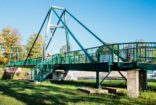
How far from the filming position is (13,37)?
71062mm

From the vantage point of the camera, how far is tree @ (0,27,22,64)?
2694 inches

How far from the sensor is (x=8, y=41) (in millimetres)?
70000

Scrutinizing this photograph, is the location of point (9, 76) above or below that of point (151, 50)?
below

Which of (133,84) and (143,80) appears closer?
(133,84)

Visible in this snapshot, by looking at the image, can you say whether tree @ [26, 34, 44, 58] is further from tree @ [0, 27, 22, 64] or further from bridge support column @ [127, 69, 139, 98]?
bridge support column @ [127, 69, 139, 98]

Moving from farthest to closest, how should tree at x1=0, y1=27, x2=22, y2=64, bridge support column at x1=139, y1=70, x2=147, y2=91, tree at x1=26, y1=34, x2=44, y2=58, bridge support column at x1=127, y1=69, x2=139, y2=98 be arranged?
tree at x1=26, y1=34, x2=44, y2=58 → tree at x1=0, y1=27, x2=22, y2=64 → bridge support column at x1=139, y1=70, x2=147, y2=91 → bridge support column at x1=127, y1=69, x2=139, y2=98

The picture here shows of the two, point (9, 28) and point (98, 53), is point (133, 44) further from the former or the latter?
point (9, 28)

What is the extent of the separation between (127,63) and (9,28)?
54987 mm

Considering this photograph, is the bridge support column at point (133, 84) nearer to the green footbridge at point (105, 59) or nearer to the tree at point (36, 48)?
the green footbridge at point (105, 59)

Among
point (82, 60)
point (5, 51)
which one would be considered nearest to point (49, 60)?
point (82, 60)

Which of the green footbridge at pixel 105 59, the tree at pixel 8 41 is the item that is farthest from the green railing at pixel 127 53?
the tree at pixel 8 41

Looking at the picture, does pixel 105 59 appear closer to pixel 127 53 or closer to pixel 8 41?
pixel 127 53

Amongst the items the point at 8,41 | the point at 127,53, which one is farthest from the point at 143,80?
the point at 8,41

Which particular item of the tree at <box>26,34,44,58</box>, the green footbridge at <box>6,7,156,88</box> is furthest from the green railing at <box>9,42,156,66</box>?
the tree at <box>26,34,44,58</box>
